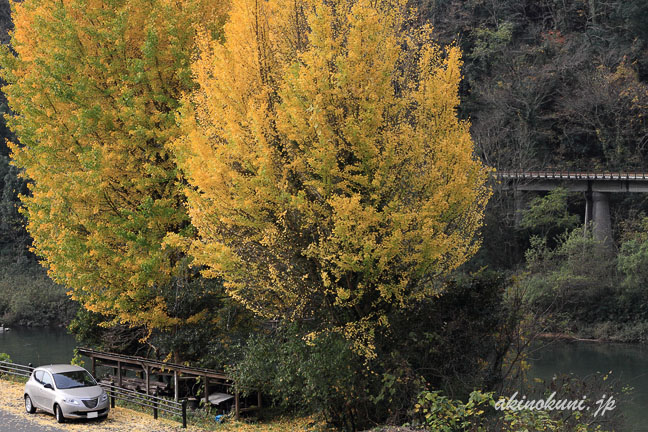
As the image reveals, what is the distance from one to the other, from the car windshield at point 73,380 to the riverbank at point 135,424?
31.7 inches

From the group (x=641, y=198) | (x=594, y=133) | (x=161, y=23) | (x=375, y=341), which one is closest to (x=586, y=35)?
(x=594, y=133)

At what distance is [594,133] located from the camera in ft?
166

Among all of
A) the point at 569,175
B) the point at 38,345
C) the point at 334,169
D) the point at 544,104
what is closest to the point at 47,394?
the point at 334,169

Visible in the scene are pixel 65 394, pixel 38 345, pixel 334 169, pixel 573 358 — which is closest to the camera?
pixel 334 169

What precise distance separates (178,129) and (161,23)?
310 centimetres

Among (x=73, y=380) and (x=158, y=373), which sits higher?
(x=73, y=380)

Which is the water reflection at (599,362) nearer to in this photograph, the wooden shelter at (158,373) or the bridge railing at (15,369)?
the wooden shelter at (158,373)

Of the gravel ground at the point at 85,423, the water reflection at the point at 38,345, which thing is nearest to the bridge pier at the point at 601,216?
the water reflection at the point at 38,345

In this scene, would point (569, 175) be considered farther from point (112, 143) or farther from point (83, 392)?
point (83, 392)

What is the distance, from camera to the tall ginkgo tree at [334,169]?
12.8 meters

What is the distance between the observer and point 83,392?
15203 millimetres

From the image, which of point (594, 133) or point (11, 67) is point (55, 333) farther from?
point (594, 133)

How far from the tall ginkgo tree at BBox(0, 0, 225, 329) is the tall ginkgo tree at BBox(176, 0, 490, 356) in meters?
3.52

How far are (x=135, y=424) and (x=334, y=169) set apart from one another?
7424mm
